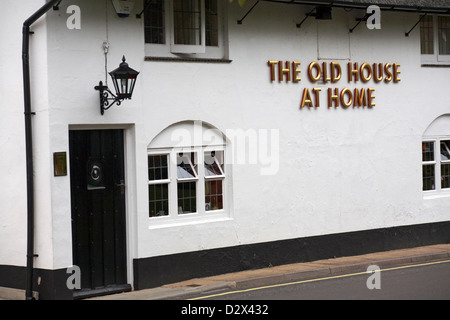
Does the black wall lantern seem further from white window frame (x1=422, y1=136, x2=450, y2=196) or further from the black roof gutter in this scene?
white window frame (x1=422, y1=136, x2=450, y2=196)

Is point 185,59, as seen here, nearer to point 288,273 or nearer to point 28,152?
point 28,152

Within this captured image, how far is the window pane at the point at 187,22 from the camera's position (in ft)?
49.1

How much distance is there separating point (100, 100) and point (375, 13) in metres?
6.79

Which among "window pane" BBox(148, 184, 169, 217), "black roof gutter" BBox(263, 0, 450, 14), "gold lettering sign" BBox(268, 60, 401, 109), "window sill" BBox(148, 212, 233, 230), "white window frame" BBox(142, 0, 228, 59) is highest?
"black roof gutter" BBox(263, 0, 450, 14)

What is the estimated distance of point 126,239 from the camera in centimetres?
1446

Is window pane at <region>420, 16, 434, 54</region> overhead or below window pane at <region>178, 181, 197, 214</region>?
overhead

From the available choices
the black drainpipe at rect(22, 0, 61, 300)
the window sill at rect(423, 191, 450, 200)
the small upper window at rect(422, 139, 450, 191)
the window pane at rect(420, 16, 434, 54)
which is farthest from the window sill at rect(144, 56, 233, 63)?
the window sill at rect(423, 191, 450, 200)

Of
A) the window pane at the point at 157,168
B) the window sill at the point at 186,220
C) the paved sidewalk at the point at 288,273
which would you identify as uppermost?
the window pane at the point at 157,168

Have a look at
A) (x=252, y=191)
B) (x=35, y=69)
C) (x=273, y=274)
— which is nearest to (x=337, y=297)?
(x=273, y=274)

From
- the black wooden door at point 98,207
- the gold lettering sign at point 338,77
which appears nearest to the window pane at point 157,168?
the black wooden door at point 98,207

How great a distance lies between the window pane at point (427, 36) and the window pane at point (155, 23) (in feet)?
22.3

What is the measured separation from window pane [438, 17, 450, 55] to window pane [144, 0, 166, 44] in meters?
7.39

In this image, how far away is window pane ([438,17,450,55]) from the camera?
19219 millimetres

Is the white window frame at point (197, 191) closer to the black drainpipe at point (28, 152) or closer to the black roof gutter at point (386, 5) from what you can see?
the black drainpipe at point (28, 152)
